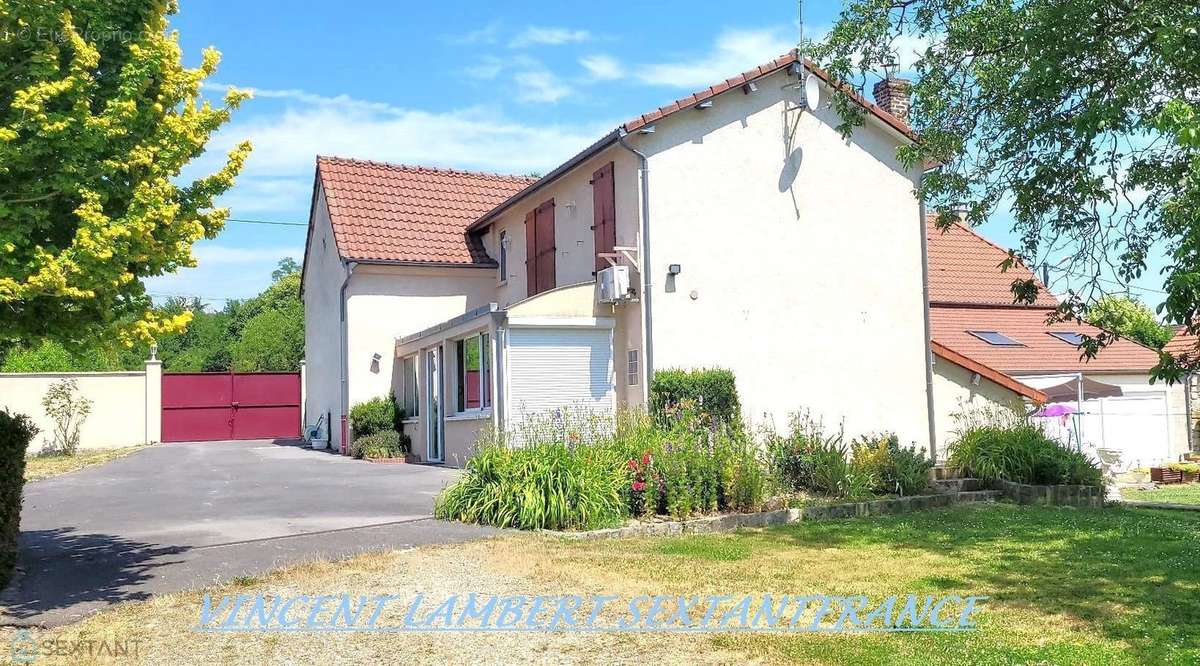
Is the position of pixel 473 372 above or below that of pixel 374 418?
above

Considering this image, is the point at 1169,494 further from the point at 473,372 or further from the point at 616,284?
the point at 473,372

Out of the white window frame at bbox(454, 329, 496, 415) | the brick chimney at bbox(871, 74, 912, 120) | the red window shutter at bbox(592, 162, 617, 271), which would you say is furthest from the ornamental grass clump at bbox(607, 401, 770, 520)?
the brick chimney at bbox(871, 74, 912, 120)

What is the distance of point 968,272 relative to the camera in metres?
26.5

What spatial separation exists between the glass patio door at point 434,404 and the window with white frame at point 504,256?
309cm

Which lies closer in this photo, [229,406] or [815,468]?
[815,468]

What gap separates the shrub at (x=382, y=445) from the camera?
2062 centimetres

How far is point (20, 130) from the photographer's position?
21.3ft

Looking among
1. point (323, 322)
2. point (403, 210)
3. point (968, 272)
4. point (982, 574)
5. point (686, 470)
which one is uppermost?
point (403, 210)

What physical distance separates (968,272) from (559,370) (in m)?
14.9

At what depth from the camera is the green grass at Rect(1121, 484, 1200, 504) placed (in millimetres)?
16172

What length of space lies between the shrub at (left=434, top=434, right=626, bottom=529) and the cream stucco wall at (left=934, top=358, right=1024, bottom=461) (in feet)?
30.6

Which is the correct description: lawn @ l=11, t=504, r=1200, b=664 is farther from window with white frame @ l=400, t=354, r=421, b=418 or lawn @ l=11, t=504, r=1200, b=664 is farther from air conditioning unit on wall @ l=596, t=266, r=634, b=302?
window with white frame @ l=400, t=354, r=421, b=418

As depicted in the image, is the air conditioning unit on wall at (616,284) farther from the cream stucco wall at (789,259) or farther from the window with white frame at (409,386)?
the window with white frame at (409,386)

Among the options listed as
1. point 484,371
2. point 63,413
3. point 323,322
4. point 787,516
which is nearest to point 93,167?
point 787,516
